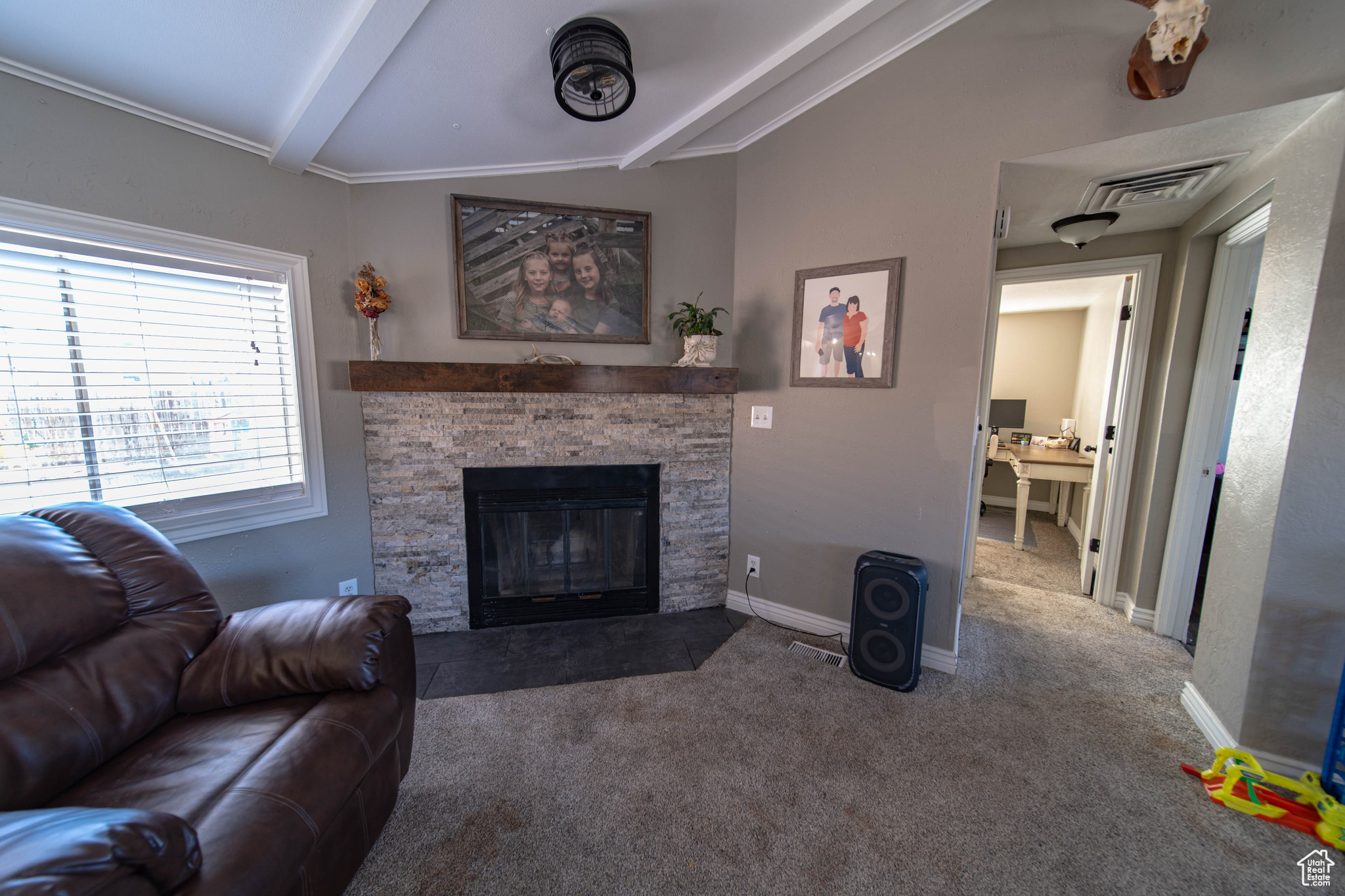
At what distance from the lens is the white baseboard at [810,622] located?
2160mm

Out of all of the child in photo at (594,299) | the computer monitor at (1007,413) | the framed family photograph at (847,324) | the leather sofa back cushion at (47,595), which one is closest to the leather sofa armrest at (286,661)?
the leather sofa back cushion at (47,595)

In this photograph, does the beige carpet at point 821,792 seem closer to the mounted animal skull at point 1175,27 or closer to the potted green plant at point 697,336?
the potted green plant at point 697,336

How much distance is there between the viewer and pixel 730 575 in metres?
2.80

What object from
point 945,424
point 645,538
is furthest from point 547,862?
point 945,424

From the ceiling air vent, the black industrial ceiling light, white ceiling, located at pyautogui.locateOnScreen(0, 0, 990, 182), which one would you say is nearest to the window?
white ceiling, located at pyautogui.locateOnScreen(0, 0, 990, 182)

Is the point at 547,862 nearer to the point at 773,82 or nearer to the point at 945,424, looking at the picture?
the point at 945,424

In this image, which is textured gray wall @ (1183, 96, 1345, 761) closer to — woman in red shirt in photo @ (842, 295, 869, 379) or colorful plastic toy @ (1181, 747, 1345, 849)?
colorful plastic toy @ (1181, 747, 1345, 849)

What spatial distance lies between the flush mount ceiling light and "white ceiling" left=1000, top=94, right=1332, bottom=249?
4 centimetres

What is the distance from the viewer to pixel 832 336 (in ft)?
7.48

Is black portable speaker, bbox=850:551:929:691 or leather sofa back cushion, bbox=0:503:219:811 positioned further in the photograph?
black portable speaker, bbox=850:551:929:691

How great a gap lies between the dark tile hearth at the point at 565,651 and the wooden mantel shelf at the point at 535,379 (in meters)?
1.29

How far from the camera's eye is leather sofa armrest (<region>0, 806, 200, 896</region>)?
2.00 feet

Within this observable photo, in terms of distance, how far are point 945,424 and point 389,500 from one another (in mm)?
2721

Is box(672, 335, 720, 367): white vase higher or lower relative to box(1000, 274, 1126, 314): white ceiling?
lower
